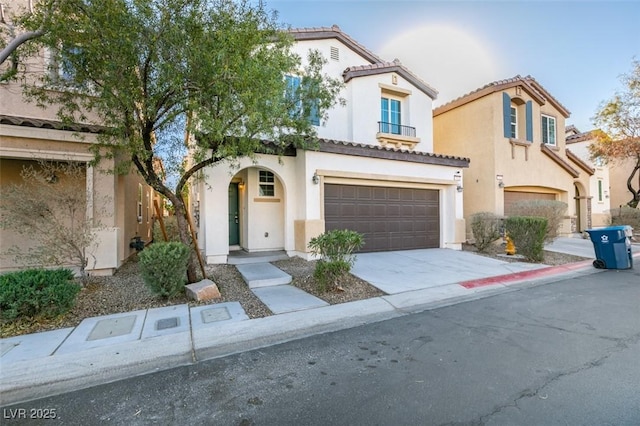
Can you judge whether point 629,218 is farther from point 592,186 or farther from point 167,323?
point 167,323

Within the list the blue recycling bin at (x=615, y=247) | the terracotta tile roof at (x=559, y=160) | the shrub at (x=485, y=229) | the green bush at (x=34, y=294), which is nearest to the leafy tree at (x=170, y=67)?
the green bush at (x=34, y=294)

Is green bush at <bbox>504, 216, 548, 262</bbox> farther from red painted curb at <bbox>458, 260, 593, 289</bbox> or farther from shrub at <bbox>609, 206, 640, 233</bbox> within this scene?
shrub at <bbox>609, 206, 640, 233</bbox>

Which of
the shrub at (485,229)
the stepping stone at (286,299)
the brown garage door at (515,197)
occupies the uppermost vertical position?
the brown garage door at (515,197)

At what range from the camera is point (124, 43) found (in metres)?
5.20

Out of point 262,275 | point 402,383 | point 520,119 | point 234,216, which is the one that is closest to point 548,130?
point 520,119

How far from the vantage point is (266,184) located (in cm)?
1059

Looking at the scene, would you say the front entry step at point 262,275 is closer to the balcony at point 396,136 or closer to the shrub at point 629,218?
the balcony at point 396,136

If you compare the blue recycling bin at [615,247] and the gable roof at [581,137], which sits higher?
the gable roof at [581,137]

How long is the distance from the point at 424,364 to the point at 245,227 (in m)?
7.92

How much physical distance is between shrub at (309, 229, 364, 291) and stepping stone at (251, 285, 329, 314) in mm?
498

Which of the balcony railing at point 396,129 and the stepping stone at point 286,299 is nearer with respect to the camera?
the stepping stone at point 286,299

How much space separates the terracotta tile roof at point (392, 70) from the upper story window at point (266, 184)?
5709mm

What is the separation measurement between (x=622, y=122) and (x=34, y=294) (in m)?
25.4

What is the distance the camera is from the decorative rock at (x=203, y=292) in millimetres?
5926
